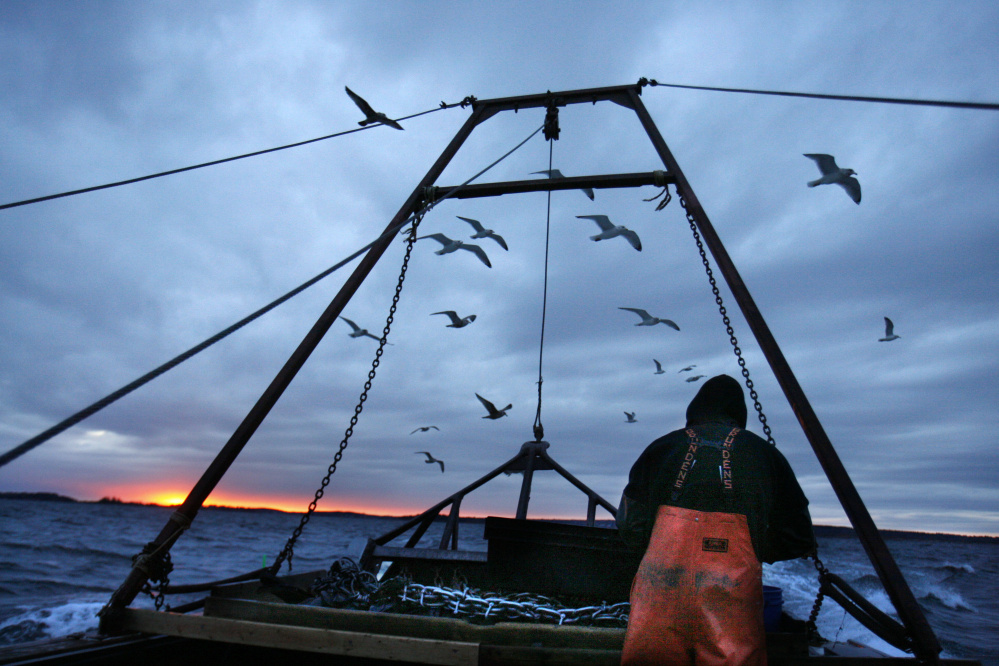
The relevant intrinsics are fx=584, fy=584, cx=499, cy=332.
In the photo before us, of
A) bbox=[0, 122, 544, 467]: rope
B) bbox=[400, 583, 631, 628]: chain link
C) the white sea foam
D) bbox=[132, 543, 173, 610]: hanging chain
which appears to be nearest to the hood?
bbox=[400, 583, 631, 628]: chain link

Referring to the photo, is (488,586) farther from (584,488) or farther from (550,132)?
(550,132)

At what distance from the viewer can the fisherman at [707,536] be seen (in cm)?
273

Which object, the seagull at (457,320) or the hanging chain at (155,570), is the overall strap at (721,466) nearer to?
the hanging chain at (155,570)

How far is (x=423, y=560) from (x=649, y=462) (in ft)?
13.3

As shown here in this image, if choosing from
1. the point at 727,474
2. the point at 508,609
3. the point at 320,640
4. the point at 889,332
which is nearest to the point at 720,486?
the point at 727,474

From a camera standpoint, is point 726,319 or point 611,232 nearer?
point 726,319

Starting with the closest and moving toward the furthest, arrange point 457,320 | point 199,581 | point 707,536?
1. point 707,536
2. point 457,320
3. point 199,581

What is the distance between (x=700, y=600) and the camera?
9.00 feet

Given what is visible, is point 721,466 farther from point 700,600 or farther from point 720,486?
point 700,600

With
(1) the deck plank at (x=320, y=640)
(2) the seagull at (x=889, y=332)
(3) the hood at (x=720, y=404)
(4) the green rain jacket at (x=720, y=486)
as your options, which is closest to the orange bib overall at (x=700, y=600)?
(4) the green rain jacket at (x=720, y=486)

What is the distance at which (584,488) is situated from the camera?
25.4ft

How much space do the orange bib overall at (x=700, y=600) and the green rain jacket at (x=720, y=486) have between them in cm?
12

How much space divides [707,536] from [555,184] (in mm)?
4320

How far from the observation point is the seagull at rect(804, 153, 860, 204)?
760 cm
